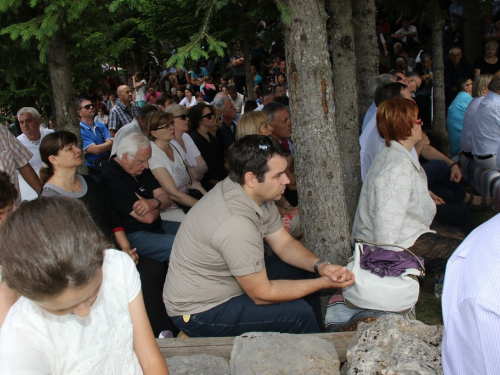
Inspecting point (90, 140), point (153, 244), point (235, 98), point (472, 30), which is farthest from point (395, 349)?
point (472, 30)

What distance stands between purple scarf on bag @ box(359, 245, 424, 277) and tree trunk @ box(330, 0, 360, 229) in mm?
1464

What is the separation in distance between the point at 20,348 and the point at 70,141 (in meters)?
2.96

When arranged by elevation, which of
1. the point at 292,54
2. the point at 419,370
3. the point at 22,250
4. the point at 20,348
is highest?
the point at 292,54

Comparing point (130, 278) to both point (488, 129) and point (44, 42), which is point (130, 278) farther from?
point (488, 129)

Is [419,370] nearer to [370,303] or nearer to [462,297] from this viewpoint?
[370,303]

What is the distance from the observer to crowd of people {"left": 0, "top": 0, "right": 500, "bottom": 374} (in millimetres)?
1535

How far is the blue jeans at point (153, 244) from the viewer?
4473mm

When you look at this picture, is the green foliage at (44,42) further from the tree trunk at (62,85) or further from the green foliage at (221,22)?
the green foliage at (221,22)

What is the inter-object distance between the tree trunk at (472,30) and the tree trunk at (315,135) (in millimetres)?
10888

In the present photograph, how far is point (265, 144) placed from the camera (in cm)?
331

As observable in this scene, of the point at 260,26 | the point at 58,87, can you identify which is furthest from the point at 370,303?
the point at 260,26

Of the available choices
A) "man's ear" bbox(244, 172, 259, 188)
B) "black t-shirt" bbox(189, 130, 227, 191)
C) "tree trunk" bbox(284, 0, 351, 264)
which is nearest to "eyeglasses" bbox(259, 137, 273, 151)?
"man's ear" bbox(244, 172, 259, 188)

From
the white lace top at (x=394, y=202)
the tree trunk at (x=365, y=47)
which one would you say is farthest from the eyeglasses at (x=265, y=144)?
the tree trunk at (x=365, y=47)

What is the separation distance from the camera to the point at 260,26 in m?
14.5
